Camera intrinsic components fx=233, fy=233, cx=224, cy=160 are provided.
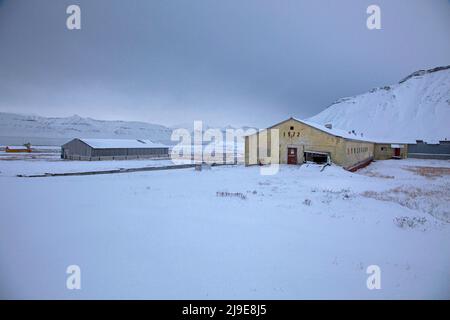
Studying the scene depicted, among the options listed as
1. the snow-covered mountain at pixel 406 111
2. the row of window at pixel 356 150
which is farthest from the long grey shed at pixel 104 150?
the snow-covered mountain at pixel 406 111

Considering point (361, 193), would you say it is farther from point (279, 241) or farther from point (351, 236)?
point (279, 241)

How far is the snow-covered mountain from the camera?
274 feet

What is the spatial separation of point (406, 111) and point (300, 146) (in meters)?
104

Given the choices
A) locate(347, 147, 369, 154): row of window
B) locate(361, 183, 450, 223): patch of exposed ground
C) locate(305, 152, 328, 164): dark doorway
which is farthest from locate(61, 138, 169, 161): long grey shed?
locate(361, 183, 450, 223): patch of exposed ground

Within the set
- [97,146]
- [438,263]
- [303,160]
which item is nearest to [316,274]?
[438,263]

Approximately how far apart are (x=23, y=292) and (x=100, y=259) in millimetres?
1376

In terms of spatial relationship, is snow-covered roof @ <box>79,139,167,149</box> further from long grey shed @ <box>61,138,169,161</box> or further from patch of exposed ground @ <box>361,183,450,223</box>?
patch of exposed ground @ <box>361,183,450,223</box>

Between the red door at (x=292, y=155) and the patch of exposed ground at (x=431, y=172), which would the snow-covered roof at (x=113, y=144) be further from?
the patch of exposed ground at (x=431, y=172)

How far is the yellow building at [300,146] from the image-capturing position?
81.8 feet

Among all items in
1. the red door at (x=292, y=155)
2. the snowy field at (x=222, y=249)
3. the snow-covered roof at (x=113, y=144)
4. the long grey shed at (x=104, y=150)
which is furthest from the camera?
the snow-covered roof at (x=113, y=144)

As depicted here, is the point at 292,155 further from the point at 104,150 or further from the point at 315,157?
the point at 104,150

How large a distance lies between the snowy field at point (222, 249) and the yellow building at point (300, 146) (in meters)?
15.1

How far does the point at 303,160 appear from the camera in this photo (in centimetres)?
2664

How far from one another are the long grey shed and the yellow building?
3179cm
